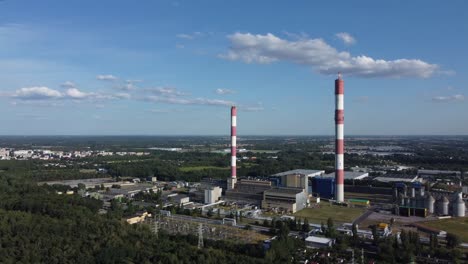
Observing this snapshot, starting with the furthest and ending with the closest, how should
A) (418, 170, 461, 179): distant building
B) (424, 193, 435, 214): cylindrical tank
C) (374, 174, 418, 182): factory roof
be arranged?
1. (418, 170, 461, 179): distant building
2. (374, 174, 418, 182): factory roof
3. (424, 193, 435, 214): cylindrical tank

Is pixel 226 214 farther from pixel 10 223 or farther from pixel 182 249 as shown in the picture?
pixel 10 223

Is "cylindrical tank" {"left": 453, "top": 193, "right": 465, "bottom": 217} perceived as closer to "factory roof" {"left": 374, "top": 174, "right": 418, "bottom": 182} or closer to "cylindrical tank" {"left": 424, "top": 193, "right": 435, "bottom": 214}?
"cylindrical tank" {"left": 424, "top": 193, "right": 435, "bottom": 214}

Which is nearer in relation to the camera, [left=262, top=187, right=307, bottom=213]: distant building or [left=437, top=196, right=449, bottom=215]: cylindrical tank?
[left=437, top=196, right=449, bottom=215]: cylindrical tank

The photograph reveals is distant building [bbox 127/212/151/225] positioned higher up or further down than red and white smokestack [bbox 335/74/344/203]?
further down

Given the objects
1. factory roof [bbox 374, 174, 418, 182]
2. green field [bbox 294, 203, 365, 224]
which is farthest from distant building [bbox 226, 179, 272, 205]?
factory roof [bbox 374, 174, 418, 182]

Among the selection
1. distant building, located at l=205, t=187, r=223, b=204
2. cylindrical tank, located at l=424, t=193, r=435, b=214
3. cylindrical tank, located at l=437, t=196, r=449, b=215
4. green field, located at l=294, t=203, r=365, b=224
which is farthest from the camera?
distant building, located at l=205, t=187, r=223, b=204

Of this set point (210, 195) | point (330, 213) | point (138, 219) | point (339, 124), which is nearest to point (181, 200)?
point (210, 195)

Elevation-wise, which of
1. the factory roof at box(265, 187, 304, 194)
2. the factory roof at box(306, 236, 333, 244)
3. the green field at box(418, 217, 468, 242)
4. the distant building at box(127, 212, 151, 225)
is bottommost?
the green field at box(418, 217, 468, 242)
